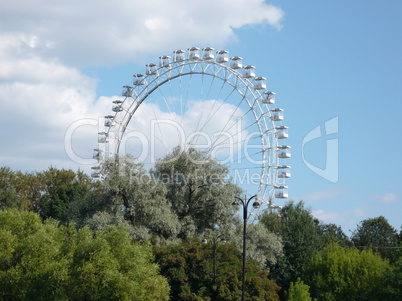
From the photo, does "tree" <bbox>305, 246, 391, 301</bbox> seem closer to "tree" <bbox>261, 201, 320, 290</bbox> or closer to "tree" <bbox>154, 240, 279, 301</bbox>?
"tree" <bbox>261, 201, 320, 290</bbox>

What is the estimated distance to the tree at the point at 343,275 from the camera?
4812 cm

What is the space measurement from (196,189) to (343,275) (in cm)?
1330

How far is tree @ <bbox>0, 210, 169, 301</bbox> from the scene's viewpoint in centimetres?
3156

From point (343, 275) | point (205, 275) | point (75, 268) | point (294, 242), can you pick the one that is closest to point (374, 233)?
point (294, 242)

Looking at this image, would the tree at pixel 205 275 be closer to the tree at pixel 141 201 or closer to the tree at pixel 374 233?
the tree at pixel 141 201

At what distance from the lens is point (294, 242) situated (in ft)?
199

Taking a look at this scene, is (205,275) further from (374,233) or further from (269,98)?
(374,233)

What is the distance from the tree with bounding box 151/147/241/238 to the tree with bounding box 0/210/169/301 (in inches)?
518

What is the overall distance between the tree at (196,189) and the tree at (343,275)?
28.7 ft

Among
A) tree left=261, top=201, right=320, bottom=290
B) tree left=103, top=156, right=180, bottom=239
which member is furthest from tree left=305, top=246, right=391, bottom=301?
Result: tree left=103, top=156, right=180, bottom=239

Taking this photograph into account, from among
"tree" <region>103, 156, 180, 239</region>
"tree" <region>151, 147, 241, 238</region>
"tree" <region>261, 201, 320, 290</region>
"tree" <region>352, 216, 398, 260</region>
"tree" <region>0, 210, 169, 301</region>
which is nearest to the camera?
"tree" <region>0, 210, 169, 301</region>

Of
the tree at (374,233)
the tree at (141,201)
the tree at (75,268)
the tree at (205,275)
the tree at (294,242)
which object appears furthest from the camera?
the tree at (374,233)

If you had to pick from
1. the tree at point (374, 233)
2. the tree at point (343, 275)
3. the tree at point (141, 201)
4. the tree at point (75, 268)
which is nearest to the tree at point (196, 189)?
the tree at point (141, 201)

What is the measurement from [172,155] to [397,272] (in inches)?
790
